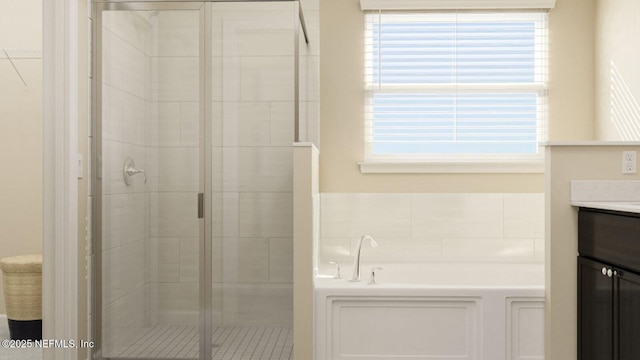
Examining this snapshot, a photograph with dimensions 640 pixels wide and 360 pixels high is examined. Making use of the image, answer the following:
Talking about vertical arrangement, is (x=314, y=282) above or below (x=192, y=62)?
below

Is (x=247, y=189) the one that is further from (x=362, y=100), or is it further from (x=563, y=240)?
(x=563, y=240)

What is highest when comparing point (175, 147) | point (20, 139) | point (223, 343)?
point (20, 139)

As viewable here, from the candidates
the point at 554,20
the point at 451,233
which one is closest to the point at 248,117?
the point at 451,233

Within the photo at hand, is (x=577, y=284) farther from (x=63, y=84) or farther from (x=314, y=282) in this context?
(x=63, y=84)

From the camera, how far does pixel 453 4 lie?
12.2ft

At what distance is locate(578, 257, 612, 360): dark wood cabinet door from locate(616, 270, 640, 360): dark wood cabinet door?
0.22ft

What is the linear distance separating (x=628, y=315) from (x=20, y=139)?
3831 mm

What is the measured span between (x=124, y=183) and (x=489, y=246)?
7.76ft

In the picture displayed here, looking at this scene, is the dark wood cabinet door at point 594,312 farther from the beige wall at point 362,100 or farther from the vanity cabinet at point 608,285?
the beige wall at point 362,100

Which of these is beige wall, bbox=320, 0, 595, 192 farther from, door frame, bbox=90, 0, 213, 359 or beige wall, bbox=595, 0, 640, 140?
door frame, bbox=90, 0, 213, 359

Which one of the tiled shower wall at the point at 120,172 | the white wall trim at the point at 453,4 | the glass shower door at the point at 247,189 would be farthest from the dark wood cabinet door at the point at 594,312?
the tiled shower wall at the point at 120,172

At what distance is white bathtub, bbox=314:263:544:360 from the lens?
9.34 feet

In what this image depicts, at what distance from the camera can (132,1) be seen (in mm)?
3064

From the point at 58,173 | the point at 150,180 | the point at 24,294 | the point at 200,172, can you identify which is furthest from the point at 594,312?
the point at 24,294
